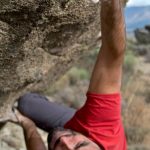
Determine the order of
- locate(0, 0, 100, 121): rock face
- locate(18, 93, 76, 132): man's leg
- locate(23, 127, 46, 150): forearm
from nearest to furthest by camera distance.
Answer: locate(0, 0, 100, 121): rock face, locate(23, 127, 46, 150): forearm, locate(18, 93, 76, 132): man's leg

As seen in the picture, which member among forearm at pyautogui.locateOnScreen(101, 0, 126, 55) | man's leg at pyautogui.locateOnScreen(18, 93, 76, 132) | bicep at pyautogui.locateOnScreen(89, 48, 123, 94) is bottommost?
man's leg at pyautogui.locateOnScreen(18, 93, 76, 132)

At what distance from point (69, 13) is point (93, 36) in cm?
160

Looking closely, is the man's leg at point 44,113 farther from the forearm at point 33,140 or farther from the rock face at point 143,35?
the rock face at point 143,35

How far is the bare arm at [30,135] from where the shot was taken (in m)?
4.76

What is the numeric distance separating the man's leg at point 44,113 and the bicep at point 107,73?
94 cm

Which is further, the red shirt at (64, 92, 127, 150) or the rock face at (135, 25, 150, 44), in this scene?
the rock face at (135, 25, 150, 44)

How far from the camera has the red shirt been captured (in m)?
4.21

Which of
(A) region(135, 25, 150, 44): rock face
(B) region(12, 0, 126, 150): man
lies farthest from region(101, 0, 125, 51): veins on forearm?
(A) region(135, 25, 150, 44): rock face

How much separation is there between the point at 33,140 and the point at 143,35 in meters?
23.4

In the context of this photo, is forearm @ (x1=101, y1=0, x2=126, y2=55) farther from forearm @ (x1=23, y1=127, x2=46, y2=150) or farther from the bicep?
forearm @ (x1=23, y1=127, x2=46, y2=150)

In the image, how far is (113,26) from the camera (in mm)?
3809

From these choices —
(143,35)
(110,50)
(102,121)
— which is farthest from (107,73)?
(143,35)

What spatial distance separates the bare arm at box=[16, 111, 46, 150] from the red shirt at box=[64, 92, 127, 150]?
0.54 metres

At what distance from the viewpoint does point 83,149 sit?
4.06 metres
